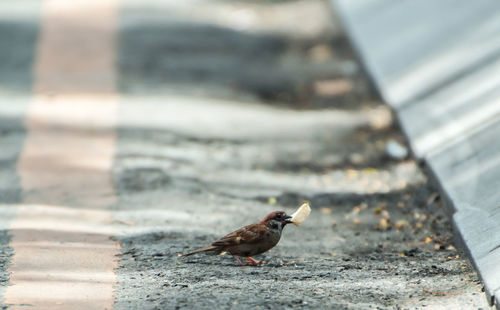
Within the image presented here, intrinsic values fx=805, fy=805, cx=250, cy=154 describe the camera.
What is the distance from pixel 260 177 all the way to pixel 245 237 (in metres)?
3.15

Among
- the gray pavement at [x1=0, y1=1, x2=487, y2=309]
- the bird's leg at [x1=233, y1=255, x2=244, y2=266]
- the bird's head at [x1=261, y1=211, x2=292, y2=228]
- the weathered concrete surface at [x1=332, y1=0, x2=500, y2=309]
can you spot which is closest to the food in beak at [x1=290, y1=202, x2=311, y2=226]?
the bird's head at [x1=261, y1=211, x2=292, y2=228]

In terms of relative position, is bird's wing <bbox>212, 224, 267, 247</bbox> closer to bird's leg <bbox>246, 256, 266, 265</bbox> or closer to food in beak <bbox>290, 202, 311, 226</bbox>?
bird's leg <bbox>246, 256, 266, 265</bbox>

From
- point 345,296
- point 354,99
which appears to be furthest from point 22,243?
point 354,99

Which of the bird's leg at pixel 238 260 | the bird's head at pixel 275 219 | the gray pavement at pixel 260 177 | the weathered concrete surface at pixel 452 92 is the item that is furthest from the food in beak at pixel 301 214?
the weathered concrete surface at pixel 452 92

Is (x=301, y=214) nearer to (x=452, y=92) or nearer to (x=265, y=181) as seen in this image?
(x=265, y=181)

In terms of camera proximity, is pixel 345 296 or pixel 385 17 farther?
pixel 385 17

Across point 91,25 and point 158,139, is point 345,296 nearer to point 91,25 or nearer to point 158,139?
point 158,139

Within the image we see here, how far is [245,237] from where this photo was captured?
21.0 ft

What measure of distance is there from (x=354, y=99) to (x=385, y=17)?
2214 millimetres

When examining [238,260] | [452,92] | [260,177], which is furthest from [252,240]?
[452,92]

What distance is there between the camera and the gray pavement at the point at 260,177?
604cm

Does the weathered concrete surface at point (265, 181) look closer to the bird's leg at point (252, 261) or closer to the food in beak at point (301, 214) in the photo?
the bird's leg at point (252, 261)

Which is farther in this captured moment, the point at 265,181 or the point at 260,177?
the point at 260,177

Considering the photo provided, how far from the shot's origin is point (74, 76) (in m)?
Result: 12.9
